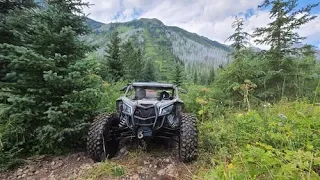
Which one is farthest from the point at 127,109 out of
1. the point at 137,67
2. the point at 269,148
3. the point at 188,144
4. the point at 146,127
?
the point at 137,67

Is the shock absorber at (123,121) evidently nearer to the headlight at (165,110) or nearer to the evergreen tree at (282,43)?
the headlight at (165,110)

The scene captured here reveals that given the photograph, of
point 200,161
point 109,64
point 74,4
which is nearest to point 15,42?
point 74,4

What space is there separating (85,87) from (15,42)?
4842 mm

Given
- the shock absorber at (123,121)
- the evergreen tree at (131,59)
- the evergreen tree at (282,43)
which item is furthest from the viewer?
the evergreen tree at (131,59)

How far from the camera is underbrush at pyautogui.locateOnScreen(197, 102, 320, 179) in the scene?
8.16 feet

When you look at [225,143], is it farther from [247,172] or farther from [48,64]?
[48,64]

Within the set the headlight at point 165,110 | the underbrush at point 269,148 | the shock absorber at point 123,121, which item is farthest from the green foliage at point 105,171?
the underbrush at point 269,148

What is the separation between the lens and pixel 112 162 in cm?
539

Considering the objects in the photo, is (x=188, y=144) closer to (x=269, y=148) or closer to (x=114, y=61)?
(x=269, y=148)

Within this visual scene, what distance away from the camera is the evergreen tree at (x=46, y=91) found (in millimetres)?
5590

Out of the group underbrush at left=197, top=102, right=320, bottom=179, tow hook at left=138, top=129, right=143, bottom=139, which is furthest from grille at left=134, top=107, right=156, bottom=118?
underbrush at left=197, top=102, right=320, bottom=179

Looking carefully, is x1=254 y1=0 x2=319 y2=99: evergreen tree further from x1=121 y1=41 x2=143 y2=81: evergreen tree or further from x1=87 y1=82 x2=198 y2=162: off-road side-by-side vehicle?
x1=121 y1=41 x2=143 y2=81: evergreen tree

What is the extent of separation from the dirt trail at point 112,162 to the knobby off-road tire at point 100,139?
0.21m

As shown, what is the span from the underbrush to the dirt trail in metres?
0.63
